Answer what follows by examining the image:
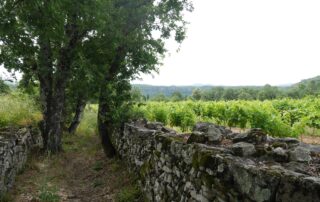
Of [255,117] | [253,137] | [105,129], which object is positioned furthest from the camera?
[255,117]

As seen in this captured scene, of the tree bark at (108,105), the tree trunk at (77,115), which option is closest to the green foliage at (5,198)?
the tree bark at (108,105)

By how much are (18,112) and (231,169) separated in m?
14.5

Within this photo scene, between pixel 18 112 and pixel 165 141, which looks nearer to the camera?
pixel 165 141

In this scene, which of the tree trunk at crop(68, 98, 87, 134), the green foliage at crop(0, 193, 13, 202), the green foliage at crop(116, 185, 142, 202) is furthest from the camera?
the tree trunk at crop(68, 98, 87, 134)

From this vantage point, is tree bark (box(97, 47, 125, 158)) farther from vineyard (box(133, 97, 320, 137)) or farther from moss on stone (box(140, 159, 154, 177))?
moss on stone (box(140, 159, 154, 177))

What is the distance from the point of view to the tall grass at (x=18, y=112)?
15.0 m

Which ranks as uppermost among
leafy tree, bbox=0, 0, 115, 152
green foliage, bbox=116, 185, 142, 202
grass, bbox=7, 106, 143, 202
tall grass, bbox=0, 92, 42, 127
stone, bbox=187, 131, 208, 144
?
leafy tree, bbox=0, 0, 115, 152

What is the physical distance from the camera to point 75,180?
12367 millimetres

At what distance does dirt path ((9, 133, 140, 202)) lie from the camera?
989 cm

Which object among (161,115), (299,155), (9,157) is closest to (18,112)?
(9,157)

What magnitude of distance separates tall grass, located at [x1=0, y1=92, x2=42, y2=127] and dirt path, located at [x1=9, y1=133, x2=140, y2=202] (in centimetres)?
193

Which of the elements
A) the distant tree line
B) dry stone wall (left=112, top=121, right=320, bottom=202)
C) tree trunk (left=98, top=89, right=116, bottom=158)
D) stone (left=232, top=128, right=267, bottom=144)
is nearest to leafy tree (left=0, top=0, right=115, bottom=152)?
tree trunk (left=98, top=89, right=116, bottom=158)

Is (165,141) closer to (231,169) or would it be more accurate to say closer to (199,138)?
(199,138)

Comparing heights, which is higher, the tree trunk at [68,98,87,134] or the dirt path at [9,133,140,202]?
the tree trunk at [68,98,87,134]
